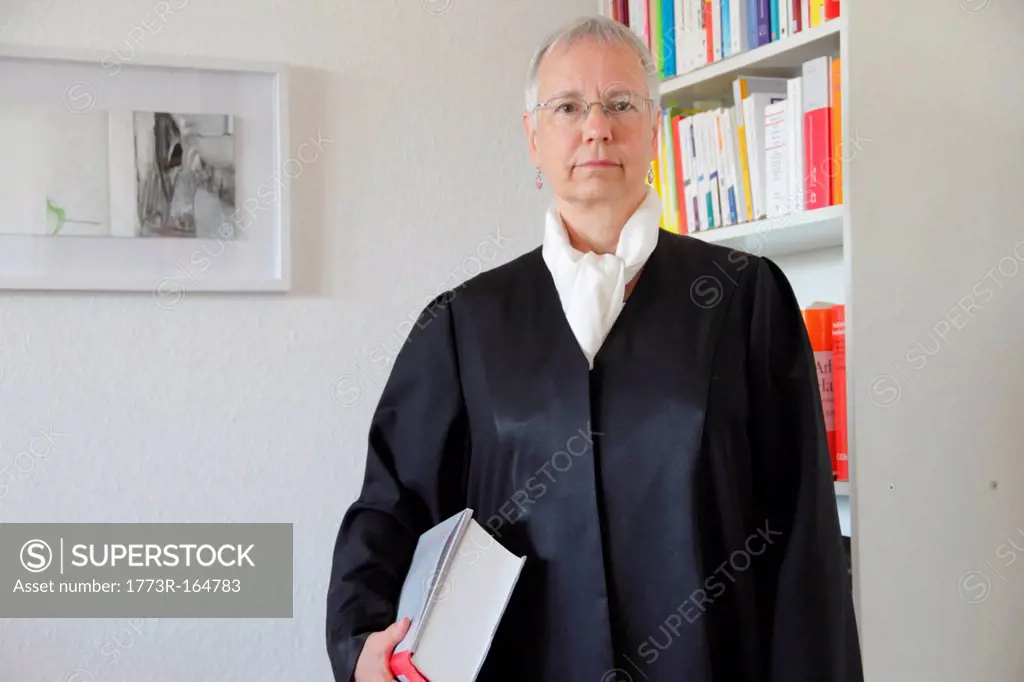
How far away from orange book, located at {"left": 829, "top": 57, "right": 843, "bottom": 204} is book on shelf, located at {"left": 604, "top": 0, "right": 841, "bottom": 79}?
99 mm

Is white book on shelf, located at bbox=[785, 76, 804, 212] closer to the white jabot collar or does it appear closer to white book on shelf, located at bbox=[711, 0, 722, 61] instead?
white book on shelf, located at bbox=[711, 0, 722, 61]

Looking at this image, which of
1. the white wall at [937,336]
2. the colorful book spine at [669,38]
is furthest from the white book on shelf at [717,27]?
the white wall at [937,336]

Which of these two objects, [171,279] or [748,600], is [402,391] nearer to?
[748,600]

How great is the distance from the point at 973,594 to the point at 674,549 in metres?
0.62

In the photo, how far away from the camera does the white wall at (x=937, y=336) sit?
144 centimetres

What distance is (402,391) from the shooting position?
1.32 m

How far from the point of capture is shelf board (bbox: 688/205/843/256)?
5.10 feet

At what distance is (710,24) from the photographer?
1.78 meters

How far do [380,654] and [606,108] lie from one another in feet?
2.24

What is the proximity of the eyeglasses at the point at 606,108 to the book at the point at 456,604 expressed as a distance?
1.60 feet

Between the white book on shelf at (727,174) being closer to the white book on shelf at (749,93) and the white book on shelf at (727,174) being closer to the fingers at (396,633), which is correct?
the white book on shelf at (749,93)

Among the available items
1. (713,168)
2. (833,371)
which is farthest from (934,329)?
(713,168)

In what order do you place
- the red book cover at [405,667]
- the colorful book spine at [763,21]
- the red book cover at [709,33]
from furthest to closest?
the red book cover at [709,33]
the colorful book spine at [763,21]
the red book cover at [405,667]

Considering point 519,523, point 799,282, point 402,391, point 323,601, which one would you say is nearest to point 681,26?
point 799,282
